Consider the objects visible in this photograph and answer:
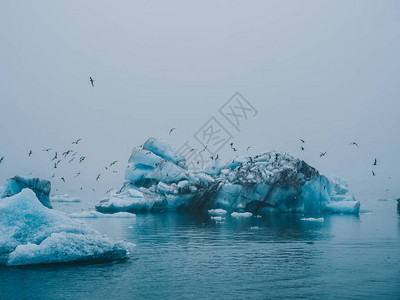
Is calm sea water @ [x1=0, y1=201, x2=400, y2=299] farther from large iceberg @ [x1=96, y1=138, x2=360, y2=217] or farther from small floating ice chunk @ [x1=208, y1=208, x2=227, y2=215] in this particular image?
large iceberg @ [x1=96, y1=138, x2=360, y2=217]

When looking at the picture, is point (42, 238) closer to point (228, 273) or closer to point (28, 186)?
point (228, 273)

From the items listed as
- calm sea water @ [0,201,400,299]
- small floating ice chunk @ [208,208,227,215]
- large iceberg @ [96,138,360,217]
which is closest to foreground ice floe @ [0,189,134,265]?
calm sea water @ [0,201,400,299]

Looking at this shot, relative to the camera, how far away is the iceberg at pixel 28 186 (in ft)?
105

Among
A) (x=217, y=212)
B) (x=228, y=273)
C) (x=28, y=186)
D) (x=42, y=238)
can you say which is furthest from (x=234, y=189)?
(x=42, y=238)

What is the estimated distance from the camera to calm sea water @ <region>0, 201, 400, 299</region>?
10.6 metres

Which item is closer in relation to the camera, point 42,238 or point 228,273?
point 228,273

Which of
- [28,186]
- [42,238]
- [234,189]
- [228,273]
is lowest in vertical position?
[228,273]

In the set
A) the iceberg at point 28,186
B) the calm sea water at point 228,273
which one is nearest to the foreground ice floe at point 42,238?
the calm sea water at point 228,273

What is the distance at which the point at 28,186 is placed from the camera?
109ft

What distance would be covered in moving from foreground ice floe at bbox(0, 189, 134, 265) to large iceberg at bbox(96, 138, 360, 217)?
26.9 metres

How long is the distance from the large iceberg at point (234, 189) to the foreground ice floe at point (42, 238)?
26868 millimetres

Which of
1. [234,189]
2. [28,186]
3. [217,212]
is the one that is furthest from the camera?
[234,189]

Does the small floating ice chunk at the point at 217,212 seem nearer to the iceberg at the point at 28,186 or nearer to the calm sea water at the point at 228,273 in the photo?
the iceberg at the point at 28,186

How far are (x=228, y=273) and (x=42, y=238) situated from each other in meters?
6.31
